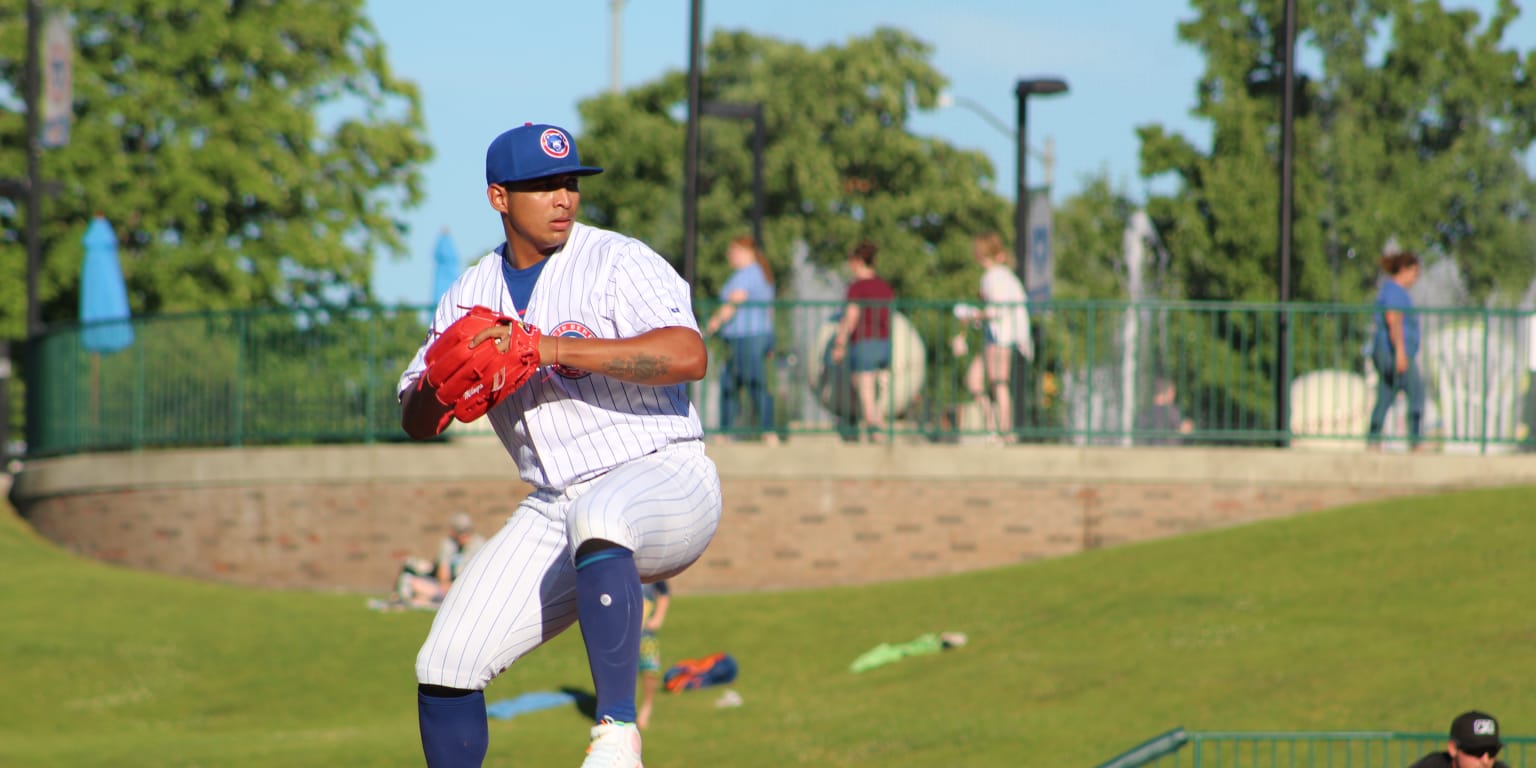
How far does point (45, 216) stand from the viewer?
38.6 meters

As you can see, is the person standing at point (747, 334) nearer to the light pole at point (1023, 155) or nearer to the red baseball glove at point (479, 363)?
the light pole at point (1023, 155)

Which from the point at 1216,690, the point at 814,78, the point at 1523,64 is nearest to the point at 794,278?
the point at 814,78

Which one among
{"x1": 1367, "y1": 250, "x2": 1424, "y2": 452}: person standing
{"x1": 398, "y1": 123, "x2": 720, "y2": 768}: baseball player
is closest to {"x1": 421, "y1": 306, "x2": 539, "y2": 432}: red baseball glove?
{"x1": 398, "y1": 123, "x2": 720, "y2": 768}: baseball player

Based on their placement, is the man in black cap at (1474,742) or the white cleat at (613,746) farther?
the man in black cap at (1474,742)

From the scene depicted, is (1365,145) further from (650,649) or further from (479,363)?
(479,363)

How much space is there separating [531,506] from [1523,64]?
39843 mm

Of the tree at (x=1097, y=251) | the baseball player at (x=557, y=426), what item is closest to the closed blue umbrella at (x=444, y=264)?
the baseball player at (x=557, y=426)

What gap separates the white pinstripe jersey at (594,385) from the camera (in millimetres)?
5410

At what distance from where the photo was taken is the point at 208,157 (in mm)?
38281

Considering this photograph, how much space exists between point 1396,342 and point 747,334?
20.1 ft

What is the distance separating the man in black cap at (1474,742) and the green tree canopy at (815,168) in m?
41.1

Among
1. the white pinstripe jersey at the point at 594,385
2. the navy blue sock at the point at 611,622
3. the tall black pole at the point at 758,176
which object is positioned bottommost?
the navy blue sock at the point at 611,622

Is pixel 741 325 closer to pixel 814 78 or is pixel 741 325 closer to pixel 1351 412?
pixel 1351 412

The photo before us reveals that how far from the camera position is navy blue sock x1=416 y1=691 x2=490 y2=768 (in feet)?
18.1
